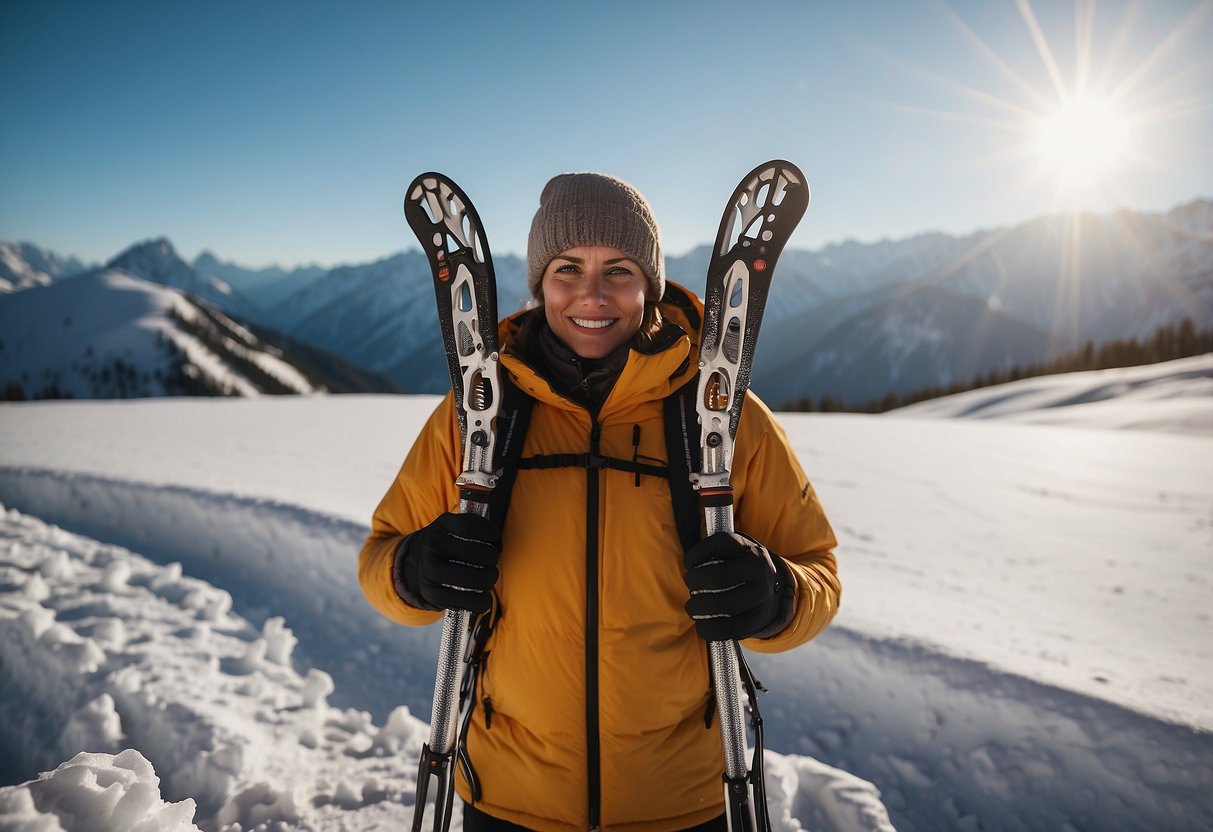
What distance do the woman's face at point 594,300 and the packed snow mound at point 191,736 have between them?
209 cm

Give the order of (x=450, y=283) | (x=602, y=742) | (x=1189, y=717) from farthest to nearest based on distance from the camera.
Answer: (x=1189, y=717) → (x=450, y=283) → (x=602, y=742)

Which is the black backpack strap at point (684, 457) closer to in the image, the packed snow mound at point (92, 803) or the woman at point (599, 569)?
the woman at point (599, 569)

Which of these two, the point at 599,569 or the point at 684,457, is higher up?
the point at 684,457

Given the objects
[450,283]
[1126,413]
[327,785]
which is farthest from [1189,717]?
[1126,413]

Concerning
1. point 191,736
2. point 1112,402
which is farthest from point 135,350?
point 1112,402

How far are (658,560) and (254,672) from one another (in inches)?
135

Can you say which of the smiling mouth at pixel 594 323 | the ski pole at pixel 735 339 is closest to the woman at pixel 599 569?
the smiling mouth at pixel 594 323

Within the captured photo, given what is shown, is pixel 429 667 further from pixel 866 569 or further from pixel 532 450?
pixel 866 569

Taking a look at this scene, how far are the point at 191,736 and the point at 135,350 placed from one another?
15220 centimetres

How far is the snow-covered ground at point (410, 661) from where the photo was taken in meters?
2.88

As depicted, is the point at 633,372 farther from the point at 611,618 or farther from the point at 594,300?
the point at 611,618

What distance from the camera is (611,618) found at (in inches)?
71.1

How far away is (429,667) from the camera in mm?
4367

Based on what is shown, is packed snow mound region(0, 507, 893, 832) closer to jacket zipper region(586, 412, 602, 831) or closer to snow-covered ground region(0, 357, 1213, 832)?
snow-covered ground region(0, 357, 1213, 832)
